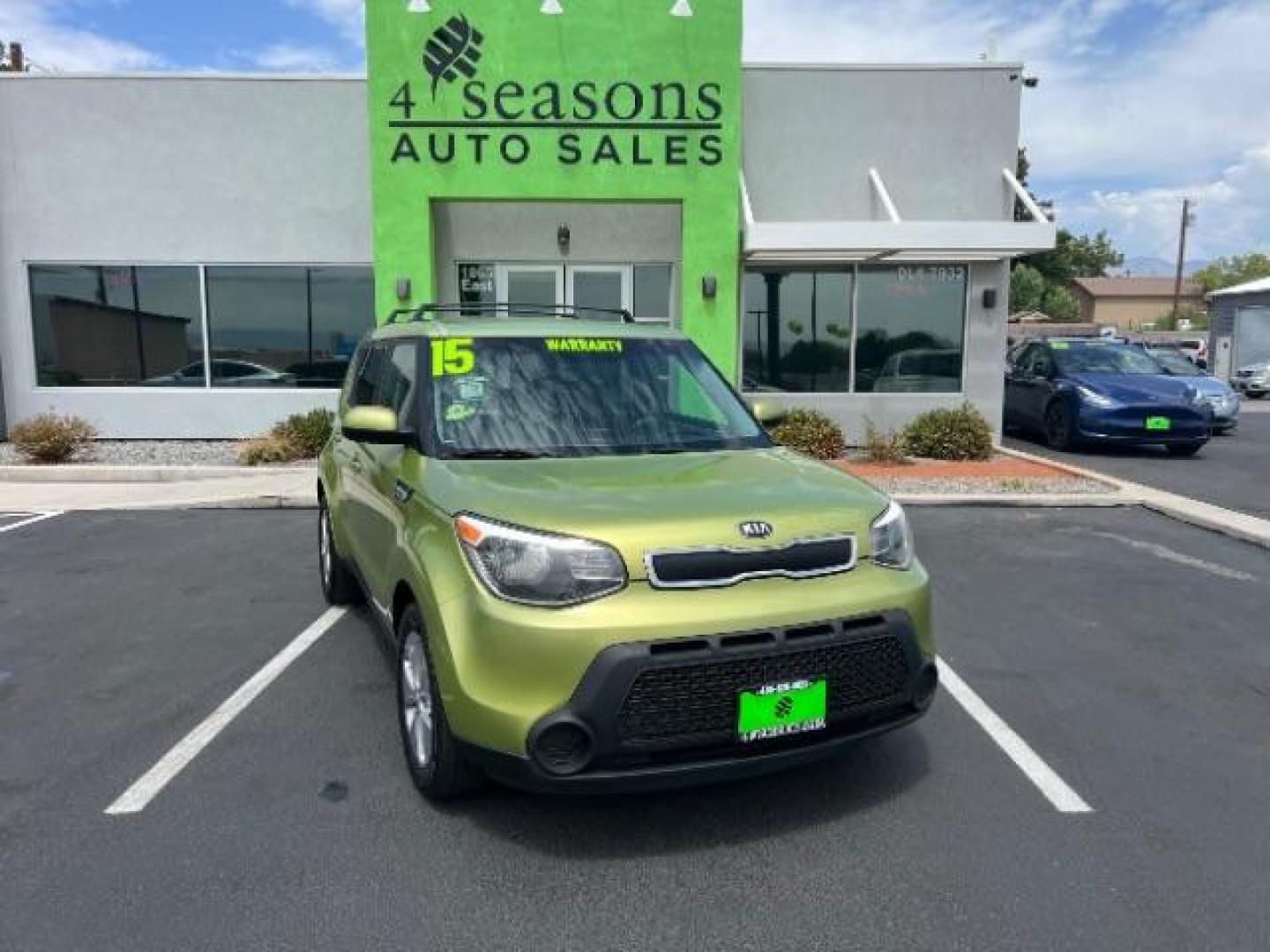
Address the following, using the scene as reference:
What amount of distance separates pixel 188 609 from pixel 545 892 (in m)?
4.12

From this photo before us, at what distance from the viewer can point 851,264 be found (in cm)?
1316

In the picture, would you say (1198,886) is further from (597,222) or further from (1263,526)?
(597,222)

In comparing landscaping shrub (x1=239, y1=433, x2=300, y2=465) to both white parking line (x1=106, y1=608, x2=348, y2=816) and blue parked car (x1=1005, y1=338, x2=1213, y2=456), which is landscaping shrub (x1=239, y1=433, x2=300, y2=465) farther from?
blue parked car (x1=1005, y1=338, x2=1213, y2=456)

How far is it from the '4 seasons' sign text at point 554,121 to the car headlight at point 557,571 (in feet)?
31.7

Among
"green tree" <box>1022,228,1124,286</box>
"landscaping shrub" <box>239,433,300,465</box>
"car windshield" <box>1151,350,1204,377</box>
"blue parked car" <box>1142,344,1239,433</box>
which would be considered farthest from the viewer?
"green tree" <box>1022,228,1124,286</box>

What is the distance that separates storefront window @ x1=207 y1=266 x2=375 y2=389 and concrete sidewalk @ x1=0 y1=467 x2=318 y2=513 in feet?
8.86

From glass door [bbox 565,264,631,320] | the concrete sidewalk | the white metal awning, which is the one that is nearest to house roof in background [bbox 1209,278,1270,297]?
the white metal awning

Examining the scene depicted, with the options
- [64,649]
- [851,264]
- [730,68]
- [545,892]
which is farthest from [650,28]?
[545,892]

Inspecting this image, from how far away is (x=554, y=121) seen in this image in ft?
38.0

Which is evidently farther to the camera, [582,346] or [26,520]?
[26,520]

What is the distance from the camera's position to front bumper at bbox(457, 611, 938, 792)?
2.86 meters

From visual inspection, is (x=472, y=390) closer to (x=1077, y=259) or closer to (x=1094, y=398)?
(x=1094, y=398)

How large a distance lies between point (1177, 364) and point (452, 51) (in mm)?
15780

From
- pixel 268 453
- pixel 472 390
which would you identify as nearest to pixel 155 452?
pixel 268 453
